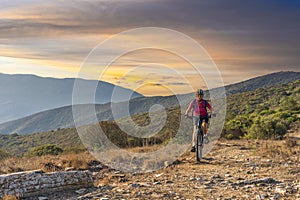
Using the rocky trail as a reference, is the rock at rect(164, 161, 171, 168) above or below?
above

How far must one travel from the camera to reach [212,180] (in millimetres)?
8562

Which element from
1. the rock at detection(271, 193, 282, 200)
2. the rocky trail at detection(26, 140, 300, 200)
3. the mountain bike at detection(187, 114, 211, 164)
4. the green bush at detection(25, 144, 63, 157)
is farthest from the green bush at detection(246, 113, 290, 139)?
the rock at detection(271, 193, 282, 200)

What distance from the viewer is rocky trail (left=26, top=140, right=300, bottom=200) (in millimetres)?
7316

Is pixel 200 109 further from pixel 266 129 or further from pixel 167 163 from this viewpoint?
pixel 266 129

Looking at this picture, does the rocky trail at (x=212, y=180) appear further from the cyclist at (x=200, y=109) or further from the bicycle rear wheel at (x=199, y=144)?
the cyclist at (x=200, y=109)

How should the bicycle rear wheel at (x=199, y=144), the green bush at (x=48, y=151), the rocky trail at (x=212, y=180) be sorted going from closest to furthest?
the rocky trail at (x=212, y=180), the bicycle rear wheel at (x=199, y=144), the green bush at (x=48, y=151)

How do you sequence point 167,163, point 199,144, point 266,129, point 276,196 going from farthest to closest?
point 266,129, point 199,144, point 167,163, point 276,196

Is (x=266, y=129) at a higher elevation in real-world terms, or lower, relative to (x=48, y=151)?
higher

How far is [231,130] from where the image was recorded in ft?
76.0

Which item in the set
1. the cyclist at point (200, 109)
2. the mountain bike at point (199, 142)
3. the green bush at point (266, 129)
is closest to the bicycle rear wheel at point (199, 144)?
the mountain bike at point (199, 142)

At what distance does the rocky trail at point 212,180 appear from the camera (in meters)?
7.32

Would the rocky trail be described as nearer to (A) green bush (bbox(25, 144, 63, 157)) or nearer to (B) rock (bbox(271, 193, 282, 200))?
(B) rock (bbox(271, 193, 282, 200))

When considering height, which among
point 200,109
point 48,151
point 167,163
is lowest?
point 48,151

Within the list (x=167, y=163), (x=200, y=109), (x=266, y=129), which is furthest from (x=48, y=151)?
(x=200, y=109)
